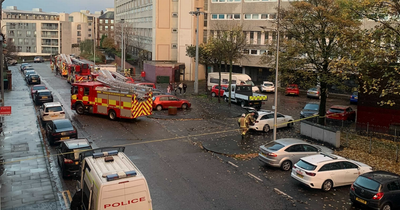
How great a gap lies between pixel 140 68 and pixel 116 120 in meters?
42.9

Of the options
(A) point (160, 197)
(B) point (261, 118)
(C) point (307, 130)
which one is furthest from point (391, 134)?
(A) point (160, 197)

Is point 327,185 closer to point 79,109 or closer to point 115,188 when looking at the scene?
point 115,188

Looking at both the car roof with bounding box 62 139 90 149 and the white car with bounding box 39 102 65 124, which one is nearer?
the car roof with bounding box 62 139 90 149

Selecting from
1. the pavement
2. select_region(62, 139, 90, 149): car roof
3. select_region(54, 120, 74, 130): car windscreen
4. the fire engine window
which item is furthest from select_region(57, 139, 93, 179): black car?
the fire engine window

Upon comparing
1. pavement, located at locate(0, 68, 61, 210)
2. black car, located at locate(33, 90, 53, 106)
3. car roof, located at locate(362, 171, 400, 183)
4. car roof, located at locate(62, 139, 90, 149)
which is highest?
black car, located at locate(33, 90, 53, 106)

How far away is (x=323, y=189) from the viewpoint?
16.1 m

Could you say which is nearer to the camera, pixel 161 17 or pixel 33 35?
pixel 161 17

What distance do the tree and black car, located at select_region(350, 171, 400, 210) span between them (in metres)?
11.4

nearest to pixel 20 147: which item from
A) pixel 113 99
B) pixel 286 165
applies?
pixel 113 99

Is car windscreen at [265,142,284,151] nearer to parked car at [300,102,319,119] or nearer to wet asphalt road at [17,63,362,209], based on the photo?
wet asphalt road at [17,63,362,209]

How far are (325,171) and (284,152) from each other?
284cm

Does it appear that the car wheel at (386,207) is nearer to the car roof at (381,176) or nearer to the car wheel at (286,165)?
the car roof at (381,176)

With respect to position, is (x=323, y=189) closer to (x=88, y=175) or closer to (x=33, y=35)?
(x=88, y=175)

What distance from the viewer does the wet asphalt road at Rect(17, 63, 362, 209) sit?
14719 millimetres
